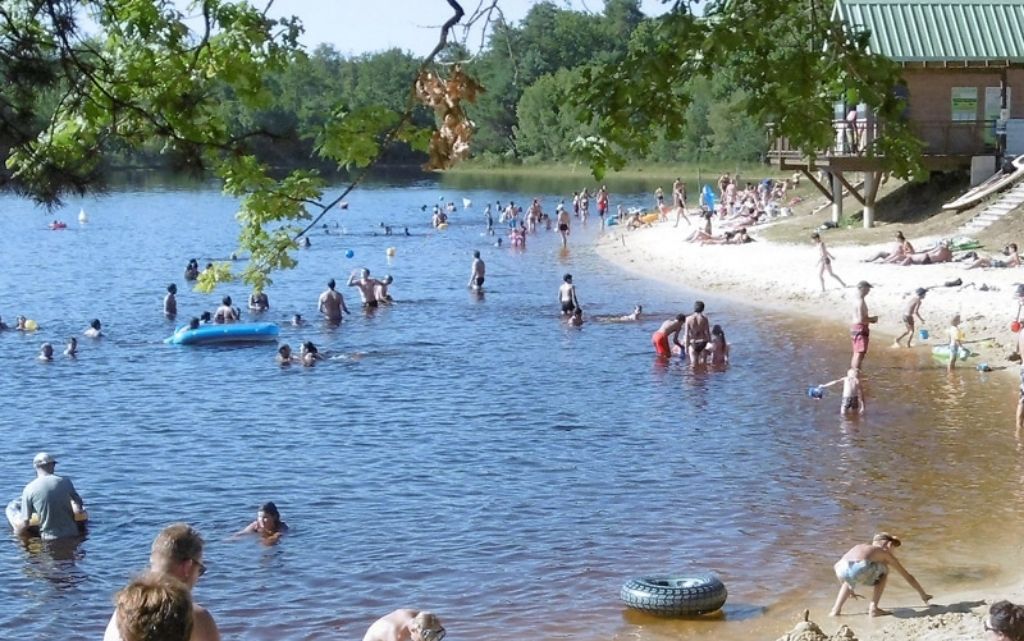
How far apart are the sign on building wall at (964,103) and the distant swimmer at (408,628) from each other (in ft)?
102

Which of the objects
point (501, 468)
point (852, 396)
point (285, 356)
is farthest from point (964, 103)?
point (501, 468)

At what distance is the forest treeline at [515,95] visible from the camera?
8.56 m

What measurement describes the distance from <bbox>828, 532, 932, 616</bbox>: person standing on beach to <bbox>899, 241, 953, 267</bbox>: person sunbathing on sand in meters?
20.1

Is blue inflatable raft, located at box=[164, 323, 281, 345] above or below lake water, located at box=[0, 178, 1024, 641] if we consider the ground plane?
above

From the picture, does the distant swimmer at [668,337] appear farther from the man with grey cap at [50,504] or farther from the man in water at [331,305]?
the man with grey cap at [50,504]

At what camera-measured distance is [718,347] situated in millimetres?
26047

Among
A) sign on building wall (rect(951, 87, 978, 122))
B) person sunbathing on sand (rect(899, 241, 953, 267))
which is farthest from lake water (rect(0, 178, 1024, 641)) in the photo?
sign on building wall (rect(951, 87, 978, 122))

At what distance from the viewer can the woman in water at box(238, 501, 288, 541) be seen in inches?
636

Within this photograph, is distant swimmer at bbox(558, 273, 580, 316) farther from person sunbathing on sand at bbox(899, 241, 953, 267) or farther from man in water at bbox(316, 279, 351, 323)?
person sunbathing on sand at bbox(899, 241, 953, 267)

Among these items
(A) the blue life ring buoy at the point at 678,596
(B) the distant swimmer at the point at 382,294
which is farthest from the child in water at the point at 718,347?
(A) the blue life ring buoy at the point at 678,596

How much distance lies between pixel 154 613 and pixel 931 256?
1157 inches

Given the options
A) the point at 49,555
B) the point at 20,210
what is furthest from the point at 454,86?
the point at 20,210

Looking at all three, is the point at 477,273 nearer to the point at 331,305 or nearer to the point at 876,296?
the point at 331,305

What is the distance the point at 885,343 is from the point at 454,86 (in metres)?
21.5
